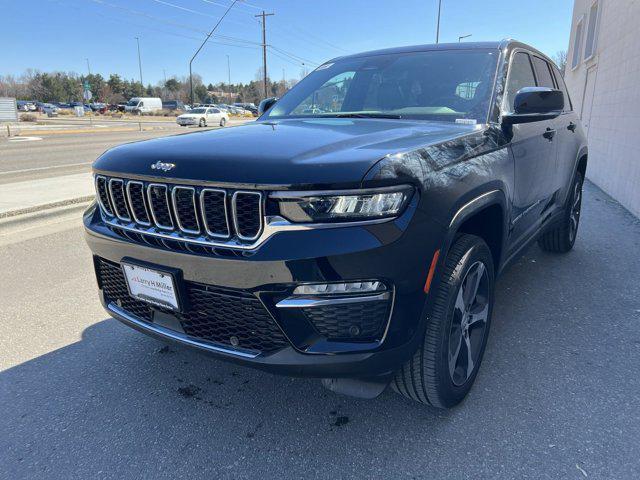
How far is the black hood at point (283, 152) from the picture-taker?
1.85 meters

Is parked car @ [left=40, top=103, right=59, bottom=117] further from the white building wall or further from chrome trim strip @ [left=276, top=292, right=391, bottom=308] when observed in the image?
chrome trim strip @ [left=276, top=292, right=391, bottom=308]

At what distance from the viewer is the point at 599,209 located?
24.7ft

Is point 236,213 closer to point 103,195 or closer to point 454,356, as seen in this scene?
point 103,195

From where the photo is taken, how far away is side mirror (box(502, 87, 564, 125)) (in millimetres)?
2732

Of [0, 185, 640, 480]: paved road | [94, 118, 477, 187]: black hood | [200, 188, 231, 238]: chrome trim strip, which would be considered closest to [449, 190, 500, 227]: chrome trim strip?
[94, 118, 477, 187]: black hood

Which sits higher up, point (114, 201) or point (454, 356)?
point (114, 201)

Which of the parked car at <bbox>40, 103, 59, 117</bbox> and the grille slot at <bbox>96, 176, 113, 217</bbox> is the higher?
the grille slot at <bbox>96, 176, 113, 217</bbox>

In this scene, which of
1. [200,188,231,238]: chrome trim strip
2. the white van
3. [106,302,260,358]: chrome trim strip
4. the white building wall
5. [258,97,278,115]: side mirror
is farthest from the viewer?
the white van

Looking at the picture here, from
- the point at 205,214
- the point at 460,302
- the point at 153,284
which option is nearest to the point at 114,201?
the point at 153,284

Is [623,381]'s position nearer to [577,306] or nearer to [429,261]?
[577,306]

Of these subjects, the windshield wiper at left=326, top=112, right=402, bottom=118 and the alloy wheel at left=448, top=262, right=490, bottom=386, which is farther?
the windshield wiper at left=326, top=112, right=402, bottom=118

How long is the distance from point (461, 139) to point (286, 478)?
5.64 feet

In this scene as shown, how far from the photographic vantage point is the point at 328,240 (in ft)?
5.95

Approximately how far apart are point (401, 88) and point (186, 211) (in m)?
1.85
